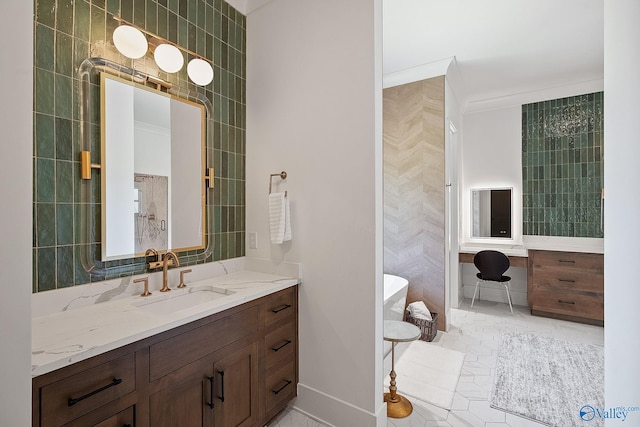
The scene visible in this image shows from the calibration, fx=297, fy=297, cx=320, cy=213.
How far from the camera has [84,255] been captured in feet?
Answer: 4.62

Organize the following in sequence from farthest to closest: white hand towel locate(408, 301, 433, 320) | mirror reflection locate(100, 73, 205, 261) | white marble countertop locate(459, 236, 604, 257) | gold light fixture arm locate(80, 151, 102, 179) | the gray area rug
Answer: white marble countertop locate(459, 236, 604, 257)
white hand towel locate(408, 301, 433, 320)
the gray area rug
mirror reflection locate(100, 73, 205, 261)
gold light fixture arm locate(80, 151, 102, 179)

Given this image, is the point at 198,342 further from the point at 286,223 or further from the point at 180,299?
the point at 286,223

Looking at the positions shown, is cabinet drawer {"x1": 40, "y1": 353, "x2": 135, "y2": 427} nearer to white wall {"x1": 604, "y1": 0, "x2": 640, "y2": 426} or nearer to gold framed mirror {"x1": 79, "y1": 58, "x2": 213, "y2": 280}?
gold framed mirror {"x1": 79, "y1": 58, "x2": 213, "y2": 280}

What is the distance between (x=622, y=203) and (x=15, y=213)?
1.78 m

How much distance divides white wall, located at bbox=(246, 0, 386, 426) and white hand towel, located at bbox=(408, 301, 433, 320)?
4.89ft

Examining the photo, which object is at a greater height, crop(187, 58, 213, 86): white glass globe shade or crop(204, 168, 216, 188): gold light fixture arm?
crop(187, 58, 213, 86): white glass globe shade

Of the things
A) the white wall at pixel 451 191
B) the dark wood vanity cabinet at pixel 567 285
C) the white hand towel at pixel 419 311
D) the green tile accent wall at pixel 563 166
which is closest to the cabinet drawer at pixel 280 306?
the white hand towel at pixel 419 311

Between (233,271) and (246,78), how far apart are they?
1.44 meters

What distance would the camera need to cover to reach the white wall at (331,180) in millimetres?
1693

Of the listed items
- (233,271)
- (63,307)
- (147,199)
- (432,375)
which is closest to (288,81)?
(147,199)

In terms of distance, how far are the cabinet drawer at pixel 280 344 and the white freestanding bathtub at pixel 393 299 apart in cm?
94

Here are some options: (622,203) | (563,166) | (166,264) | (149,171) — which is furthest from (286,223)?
(563,166)

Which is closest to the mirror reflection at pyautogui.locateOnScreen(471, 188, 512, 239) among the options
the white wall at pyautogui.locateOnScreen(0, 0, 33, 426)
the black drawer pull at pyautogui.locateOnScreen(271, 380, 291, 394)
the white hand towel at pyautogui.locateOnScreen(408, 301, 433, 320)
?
the white hand towel at pyautogui.locateOnScreen(408, 301, 433, 320)

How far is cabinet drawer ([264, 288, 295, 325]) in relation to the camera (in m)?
1.72
